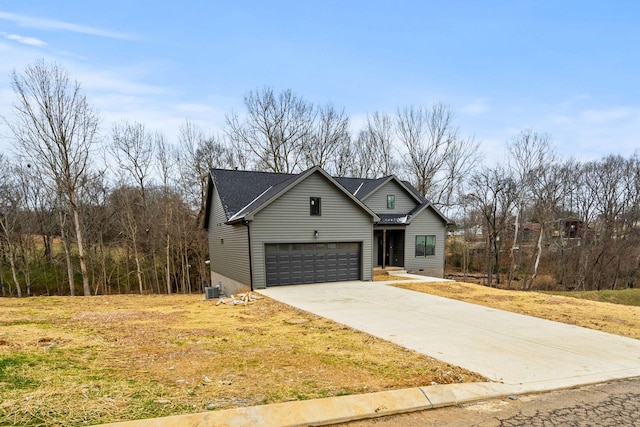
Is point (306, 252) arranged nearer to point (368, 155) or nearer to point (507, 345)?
point (507, 345)

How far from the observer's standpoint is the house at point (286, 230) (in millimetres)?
14523

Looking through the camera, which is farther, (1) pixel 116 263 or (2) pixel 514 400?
(1) pixel 116 263

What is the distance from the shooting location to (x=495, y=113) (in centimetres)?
2122

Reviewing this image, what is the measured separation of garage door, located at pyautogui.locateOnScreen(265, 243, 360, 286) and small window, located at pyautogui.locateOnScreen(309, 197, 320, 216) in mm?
1506

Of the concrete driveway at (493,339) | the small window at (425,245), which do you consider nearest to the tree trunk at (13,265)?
the concrete driveway at (493,339)

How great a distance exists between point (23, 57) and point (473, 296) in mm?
21982

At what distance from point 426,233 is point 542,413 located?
18.7 m

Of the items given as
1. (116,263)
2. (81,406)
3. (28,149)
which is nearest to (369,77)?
(28,149)

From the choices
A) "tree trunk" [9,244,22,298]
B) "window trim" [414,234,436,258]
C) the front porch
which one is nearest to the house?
the front porch

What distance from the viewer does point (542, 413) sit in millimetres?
3729

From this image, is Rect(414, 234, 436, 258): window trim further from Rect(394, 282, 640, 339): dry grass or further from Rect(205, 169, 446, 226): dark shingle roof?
Rect(394, 282, 640, 339): dry grass

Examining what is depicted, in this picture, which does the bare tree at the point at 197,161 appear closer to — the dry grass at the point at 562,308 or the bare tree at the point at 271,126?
the bare tree at the point at 271,126

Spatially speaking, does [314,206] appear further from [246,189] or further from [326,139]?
[326,139]

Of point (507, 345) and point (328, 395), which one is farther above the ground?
point (328, 395)
